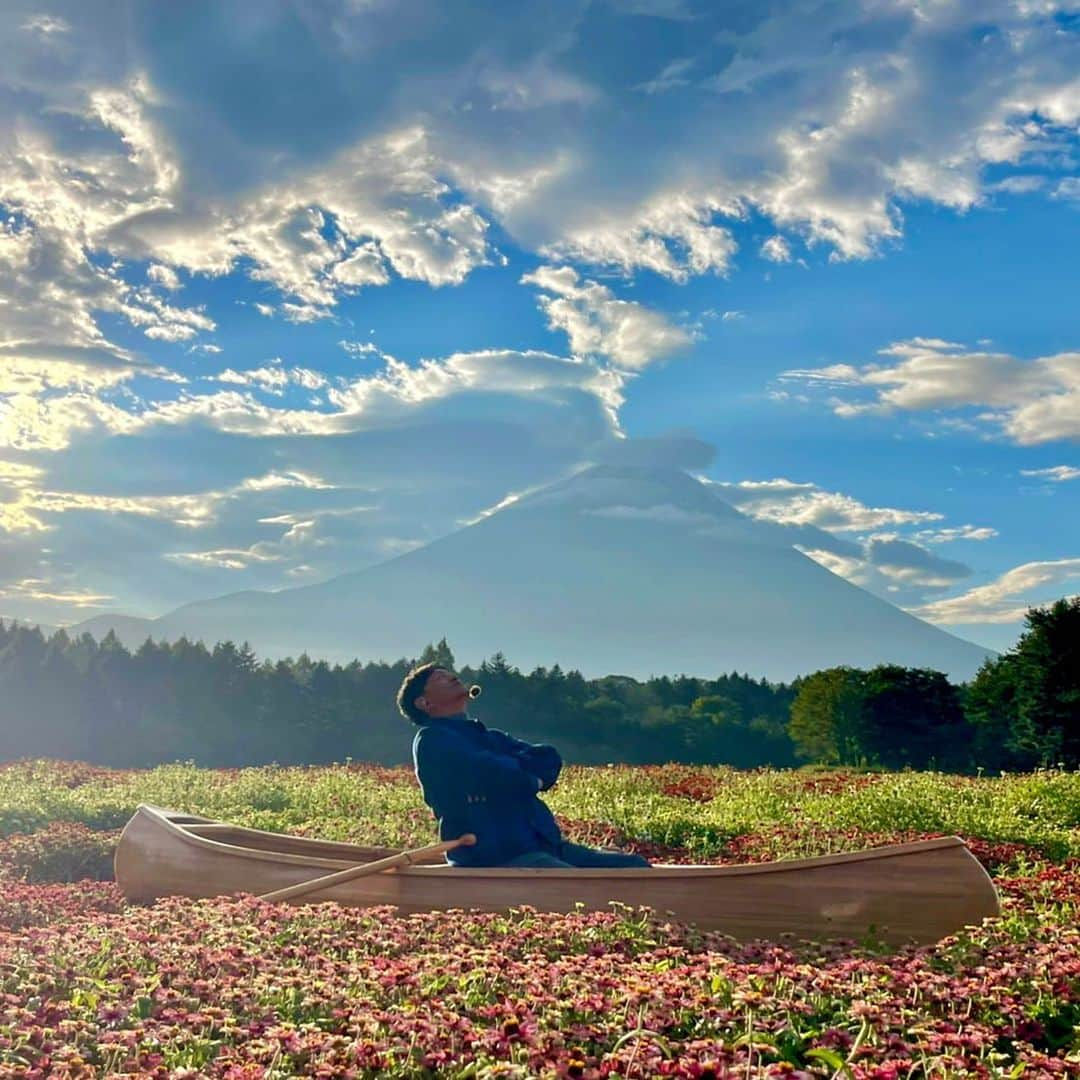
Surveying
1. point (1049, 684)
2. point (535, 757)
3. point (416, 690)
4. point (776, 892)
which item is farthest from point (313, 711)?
point (776, 892)

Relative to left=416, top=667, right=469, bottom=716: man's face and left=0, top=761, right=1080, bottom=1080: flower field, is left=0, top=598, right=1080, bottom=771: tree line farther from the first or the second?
left=0, top=761, right=1080, bottom=1080: flower field

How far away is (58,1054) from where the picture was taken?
141 inches

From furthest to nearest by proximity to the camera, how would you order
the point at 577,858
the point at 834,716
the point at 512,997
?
the point at 834,716 < the point at 577,858 < the point at 512,997

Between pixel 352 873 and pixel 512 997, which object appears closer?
pixel 512 997

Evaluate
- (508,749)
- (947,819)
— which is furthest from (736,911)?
(947,819)

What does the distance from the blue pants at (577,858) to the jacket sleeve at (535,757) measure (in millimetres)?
399

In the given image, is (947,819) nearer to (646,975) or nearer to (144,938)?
(646,975)

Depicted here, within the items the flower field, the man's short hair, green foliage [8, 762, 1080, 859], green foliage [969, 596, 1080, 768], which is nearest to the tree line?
green foliage [969, 596, 1080, 768]

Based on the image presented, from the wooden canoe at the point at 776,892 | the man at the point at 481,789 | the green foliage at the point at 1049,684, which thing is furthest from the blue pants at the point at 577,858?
the green foliage at the point at 1049,684

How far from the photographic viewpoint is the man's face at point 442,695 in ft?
23.8

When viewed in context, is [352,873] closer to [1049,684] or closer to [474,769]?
[474,769]

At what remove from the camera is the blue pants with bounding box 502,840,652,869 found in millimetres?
6793

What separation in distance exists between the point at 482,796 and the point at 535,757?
0.46 meters

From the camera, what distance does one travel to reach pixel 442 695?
7.25m
